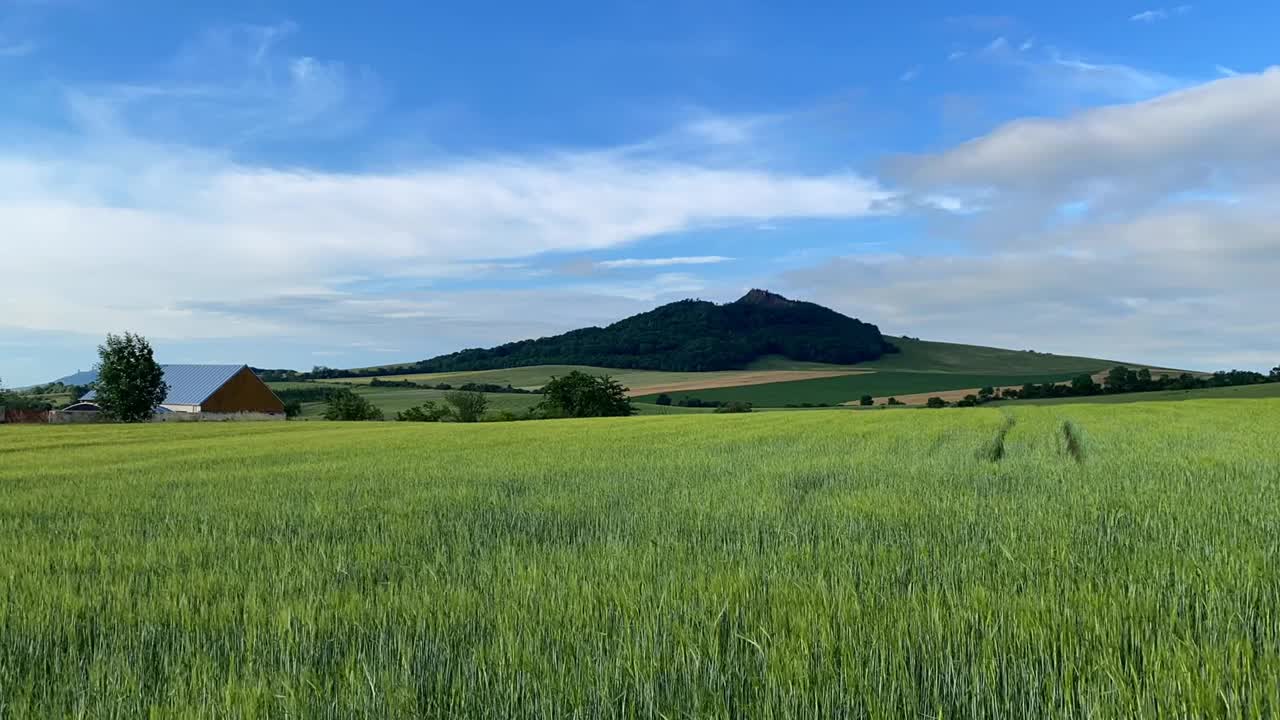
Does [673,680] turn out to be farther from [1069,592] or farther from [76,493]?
[76,493]

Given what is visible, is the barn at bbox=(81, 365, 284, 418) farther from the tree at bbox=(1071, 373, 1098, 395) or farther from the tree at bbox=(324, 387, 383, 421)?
the tree at bbox=(1071, 373, 1098, 395)

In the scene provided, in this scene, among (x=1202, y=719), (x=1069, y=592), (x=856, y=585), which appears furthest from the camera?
(x=856, y=585)

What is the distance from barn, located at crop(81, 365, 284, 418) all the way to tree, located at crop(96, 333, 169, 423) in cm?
399

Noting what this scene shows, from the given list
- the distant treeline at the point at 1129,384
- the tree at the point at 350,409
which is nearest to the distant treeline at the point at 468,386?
the tree at the point at 350,409

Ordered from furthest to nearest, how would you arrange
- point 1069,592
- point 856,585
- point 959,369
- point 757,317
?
point 757,317 → point 959,369 → point 856,585 → point 1069,592

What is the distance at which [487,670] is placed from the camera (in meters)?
3.42

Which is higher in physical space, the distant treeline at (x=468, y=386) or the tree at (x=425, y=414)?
the distant treeline at (x=468, y=386)

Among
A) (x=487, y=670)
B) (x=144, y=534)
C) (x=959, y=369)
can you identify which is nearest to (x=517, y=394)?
(x=959, y=369)

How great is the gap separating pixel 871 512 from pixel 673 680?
5.39 meters

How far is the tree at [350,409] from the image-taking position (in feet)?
249

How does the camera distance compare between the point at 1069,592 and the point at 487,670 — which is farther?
the point at 1069,592

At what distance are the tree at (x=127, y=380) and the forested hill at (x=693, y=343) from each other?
5310 cm

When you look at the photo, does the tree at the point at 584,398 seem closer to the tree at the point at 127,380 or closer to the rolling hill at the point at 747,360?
the rolling hill at the point at 747,360

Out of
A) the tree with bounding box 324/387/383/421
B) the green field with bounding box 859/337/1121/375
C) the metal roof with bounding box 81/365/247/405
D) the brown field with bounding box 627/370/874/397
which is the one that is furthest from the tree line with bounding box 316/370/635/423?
the green field with bounding box 859/337/1121/375
